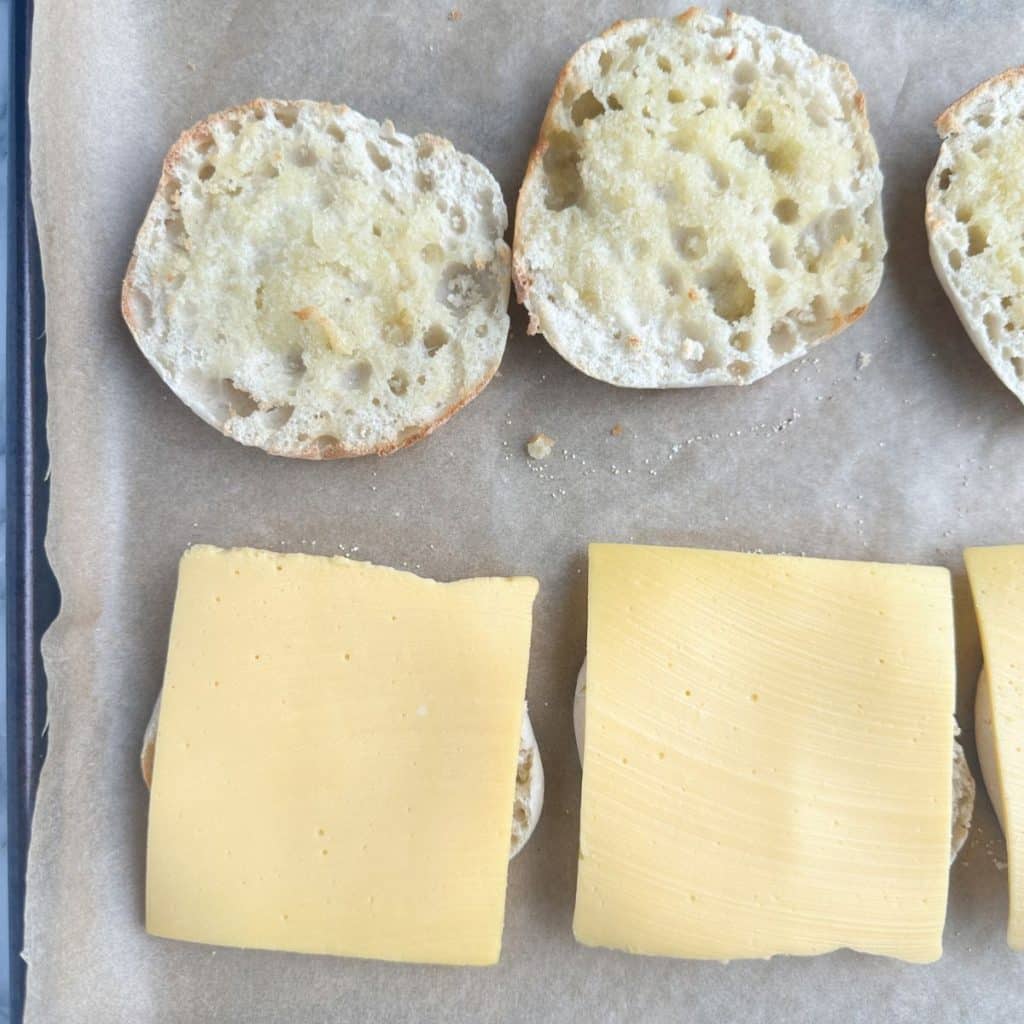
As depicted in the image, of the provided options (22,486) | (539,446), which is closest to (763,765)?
(539,446)

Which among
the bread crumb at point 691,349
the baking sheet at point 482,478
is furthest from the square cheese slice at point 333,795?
the bread crumb at point 691,349

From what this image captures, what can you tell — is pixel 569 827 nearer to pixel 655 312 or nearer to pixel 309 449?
pixel 309 449

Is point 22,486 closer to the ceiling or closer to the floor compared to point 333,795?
closer to the ceiling

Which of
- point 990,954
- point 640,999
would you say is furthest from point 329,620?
point 990,954

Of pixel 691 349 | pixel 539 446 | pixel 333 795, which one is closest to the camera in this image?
pixel 333 795

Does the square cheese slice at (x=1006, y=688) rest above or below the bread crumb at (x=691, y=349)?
below

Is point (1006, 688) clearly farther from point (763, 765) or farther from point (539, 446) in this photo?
point (539, 446)

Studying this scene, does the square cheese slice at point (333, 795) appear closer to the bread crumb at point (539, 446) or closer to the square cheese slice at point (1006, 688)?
the bread crumb at point (539, 446)

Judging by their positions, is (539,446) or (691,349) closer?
(691,349)
